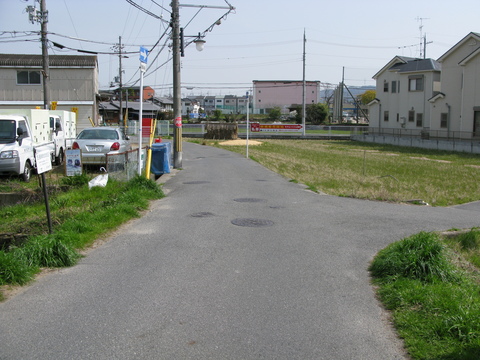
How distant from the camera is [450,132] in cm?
4231

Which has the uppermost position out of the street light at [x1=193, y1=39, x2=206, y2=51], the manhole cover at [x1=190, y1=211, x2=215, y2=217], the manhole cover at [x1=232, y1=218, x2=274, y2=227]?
the street light at [x1=193, y1=39, x2=206, y2=51]

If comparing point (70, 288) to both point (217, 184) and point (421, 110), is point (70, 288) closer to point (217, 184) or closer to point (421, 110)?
point (217, 184)

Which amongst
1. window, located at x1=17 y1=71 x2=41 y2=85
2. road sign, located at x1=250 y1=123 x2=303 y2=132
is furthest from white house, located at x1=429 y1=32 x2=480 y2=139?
window, located at x1=17 y1=71 x2=41 y2=85

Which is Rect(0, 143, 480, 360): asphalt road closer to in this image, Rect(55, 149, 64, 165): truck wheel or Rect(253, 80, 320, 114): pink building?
Rect(55, 149, 64, 165): truck wheel

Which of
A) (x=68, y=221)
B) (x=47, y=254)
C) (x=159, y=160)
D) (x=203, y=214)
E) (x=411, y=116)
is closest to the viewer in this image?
(x=47, y=254)

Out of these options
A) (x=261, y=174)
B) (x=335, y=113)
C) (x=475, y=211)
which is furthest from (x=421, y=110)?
(x=335, y=113)

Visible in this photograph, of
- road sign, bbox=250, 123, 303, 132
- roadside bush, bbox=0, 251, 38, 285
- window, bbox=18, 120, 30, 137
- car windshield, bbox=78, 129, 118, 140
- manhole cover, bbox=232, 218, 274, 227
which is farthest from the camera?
road sign, bbox=250, 123, 303, 132

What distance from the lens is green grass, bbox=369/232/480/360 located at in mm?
4520

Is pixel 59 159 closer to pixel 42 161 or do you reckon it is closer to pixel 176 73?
pixel 176 73

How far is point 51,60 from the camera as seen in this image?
38.8 m

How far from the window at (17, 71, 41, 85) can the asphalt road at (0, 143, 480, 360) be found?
3205cm

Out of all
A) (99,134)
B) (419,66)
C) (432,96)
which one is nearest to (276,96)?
(419,66)

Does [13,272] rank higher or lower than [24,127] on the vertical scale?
lower

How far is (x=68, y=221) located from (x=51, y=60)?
A: 33463 millimetres
